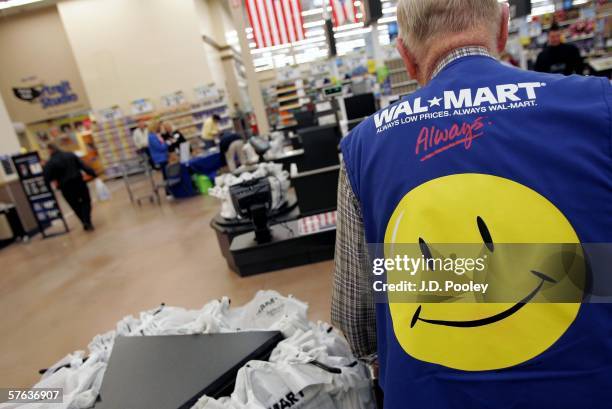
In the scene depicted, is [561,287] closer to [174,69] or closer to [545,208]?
[545,208]

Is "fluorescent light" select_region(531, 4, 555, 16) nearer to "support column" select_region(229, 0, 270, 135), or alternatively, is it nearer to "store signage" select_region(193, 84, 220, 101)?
"support column" select_region(229, 0, 270, 135)

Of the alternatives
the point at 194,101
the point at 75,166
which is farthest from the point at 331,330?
the point at 194,101

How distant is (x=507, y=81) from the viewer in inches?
34.1

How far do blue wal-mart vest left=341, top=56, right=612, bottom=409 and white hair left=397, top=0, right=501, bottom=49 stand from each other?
99mm

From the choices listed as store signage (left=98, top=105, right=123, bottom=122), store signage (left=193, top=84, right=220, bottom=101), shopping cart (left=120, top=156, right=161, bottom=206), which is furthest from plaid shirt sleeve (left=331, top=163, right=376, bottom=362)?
store signage (left=98, top=105, right=123, bottom=122)

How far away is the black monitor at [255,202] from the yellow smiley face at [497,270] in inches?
123

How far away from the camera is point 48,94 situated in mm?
15719

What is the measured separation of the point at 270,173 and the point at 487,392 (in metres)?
3.88

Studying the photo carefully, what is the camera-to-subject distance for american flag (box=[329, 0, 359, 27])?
24.3 ft

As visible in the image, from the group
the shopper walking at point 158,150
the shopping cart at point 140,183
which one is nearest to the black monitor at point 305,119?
the shopper walking at point 158,150

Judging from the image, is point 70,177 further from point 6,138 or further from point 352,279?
point 352,279

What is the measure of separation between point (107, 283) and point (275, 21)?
6922 millimetres

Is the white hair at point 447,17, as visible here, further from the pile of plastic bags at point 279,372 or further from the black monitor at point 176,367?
the black monitor at point 176,367

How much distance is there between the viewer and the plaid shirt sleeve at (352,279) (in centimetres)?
109
